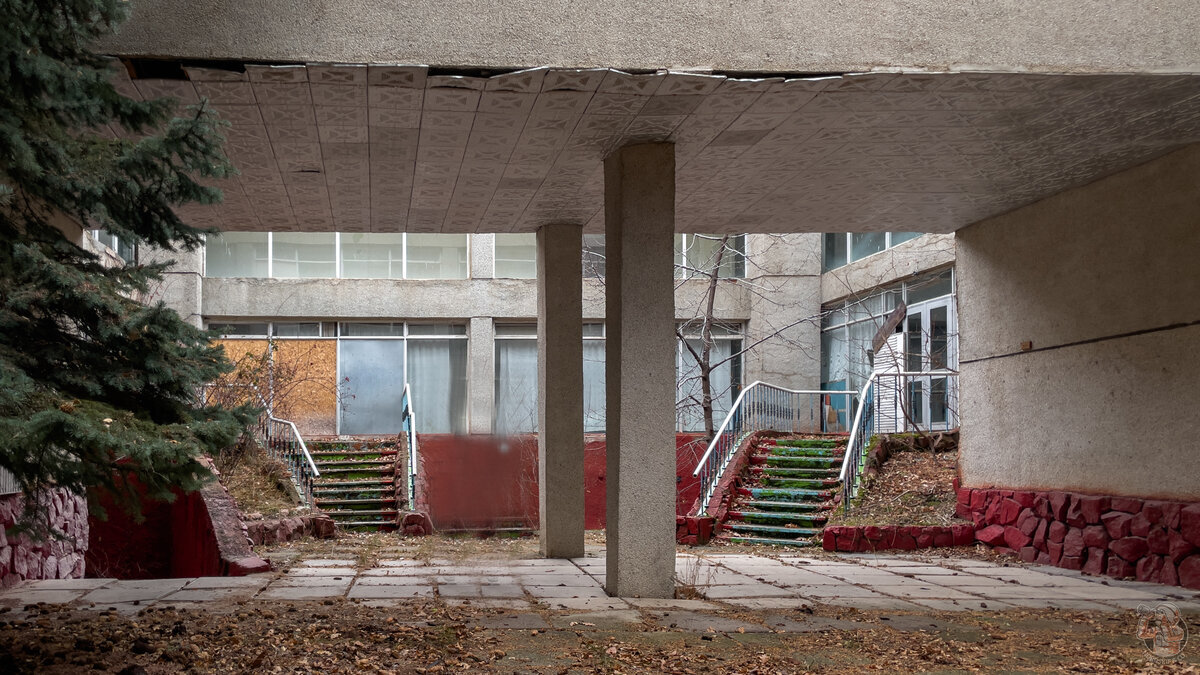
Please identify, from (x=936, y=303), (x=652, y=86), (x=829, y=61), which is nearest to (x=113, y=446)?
(x=652, y=86)

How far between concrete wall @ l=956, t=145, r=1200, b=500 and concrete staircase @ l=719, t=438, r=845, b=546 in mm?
2357

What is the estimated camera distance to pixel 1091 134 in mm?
7785

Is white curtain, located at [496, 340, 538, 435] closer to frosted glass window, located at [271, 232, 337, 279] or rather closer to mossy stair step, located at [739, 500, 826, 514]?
frosted glass window, located at [271, 232, 337, 279]

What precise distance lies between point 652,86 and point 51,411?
3916 mm

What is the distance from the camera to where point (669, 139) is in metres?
7.78

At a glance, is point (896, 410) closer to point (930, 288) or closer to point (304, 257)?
point (930, 288)

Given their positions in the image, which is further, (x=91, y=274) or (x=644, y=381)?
(x=644, y=381)

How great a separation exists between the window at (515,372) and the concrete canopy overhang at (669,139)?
1061 centimetres

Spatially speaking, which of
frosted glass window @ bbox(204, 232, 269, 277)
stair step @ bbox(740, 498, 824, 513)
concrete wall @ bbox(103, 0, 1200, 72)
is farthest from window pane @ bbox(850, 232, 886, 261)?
concrete wall @ bbox(103, 0, 1200, 72)

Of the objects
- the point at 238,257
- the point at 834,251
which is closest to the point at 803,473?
the point at 834,251

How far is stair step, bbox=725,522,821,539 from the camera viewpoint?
42.8 ft

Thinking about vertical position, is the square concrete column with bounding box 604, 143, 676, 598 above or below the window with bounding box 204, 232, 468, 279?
below

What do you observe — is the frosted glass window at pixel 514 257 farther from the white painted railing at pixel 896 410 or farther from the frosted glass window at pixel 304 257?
the white painted railing at pixel 896 410

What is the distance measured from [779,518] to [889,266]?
260 inches
